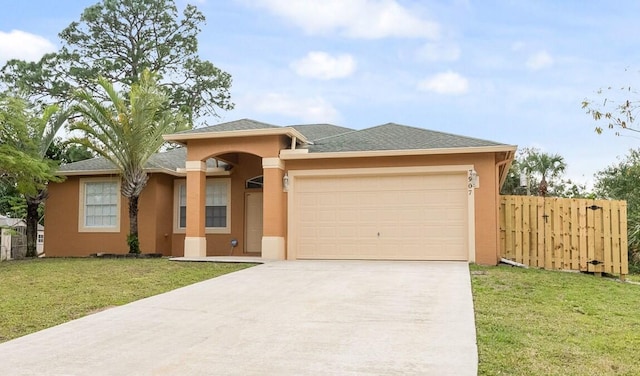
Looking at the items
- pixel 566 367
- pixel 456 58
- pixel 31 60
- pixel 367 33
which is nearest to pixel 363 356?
pixel 566 367

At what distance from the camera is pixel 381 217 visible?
14.5 metres

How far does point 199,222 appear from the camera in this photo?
50.5ft

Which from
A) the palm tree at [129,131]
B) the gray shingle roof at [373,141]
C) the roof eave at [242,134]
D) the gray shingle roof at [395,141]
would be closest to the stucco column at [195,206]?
the roof eave at [242,134]

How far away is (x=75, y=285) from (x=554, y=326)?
816 cm

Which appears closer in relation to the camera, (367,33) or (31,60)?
(367,33)

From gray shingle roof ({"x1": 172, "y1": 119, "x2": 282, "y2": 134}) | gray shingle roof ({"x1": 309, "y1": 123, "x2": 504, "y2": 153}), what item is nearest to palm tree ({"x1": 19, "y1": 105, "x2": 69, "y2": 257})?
gray shingle roof ({"x1": 172, "y1": 119, "x2": 282, "y2": 134})

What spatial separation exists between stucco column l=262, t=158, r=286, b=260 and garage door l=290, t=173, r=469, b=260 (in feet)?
1.34

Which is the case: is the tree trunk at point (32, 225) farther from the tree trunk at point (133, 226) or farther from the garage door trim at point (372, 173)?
the garage door trim at point (372, 173)

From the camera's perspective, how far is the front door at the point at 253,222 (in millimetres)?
17438

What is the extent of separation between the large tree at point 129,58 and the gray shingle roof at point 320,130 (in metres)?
11.6

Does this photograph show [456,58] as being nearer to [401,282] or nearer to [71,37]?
[401,282]

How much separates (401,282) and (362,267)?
8.08 feet

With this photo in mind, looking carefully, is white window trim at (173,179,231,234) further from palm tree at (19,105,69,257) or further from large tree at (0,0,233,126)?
large tree at (0,0,233,126)

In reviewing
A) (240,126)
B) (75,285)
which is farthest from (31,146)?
(75,285)
